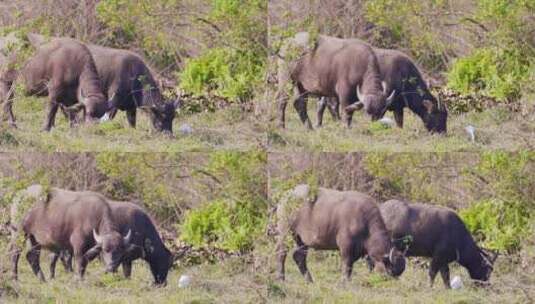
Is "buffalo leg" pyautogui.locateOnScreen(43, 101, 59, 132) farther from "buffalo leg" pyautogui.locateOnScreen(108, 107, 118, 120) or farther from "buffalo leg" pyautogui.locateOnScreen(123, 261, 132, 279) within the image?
"buffalo leg" pyautogui.locateOnScreen(123, 261, 132, 279)

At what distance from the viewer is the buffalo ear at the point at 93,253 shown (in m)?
11.1

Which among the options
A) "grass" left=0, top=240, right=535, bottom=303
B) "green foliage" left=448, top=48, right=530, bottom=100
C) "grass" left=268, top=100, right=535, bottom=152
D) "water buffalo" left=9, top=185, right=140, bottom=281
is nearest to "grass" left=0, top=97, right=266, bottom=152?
"grass" left=268, top=100, right=535, bottom=152

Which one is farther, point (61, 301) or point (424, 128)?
point (424, 128)

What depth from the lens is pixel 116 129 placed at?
38.0 feet

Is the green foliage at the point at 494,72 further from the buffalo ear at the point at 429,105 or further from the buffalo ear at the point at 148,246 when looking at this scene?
the buffalo ear at the point at 148,246

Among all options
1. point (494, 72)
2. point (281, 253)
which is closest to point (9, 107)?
point (281, 253)

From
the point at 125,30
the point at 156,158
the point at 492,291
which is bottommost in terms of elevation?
the point at 492,291

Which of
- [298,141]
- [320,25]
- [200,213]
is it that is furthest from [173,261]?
[320,25]

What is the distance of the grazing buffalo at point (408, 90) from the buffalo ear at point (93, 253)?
2.45 meters

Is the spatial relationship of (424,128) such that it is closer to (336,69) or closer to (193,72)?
(336,69)

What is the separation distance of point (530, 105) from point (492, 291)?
153 centimetres

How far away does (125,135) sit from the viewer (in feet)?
37.9

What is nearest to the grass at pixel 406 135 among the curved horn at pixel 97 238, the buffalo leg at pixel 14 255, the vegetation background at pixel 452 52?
the vegetation background at pixel 452 52

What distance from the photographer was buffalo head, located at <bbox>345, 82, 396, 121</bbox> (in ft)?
38.0
